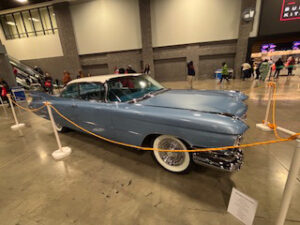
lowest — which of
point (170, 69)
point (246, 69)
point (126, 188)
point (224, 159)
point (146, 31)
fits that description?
point (126, 188)

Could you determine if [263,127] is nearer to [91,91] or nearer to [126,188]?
[126,188]

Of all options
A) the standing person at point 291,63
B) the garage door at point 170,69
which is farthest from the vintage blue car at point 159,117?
the standing person at point 291,63

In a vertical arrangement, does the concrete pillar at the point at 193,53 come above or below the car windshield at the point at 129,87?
above

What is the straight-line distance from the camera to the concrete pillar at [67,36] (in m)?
14.2

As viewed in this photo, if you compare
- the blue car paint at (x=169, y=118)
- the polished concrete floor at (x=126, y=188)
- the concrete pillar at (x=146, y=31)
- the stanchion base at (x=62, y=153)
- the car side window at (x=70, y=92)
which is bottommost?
the polished concrete floor at (x=126, y=188)

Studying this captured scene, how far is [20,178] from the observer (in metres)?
2.49

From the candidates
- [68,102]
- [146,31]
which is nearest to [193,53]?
[146,31]

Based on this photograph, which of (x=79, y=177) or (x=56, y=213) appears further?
(x=79, y=177)

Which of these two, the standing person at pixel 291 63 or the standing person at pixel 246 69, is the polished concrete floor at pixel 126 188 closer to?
the standing person at pixel 246 69

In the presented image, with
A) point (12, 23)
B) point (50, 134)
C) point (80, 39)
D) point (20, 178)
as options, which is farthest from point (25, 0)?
point (20, 178)

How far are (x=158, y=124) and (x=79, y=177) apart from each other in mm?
1592

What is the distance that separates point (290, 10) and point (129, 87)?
1520 cm

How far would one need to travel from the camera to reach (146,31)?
13531 millimetres

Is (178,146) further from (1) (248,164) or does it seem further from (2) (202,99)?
(1) (248,164)
